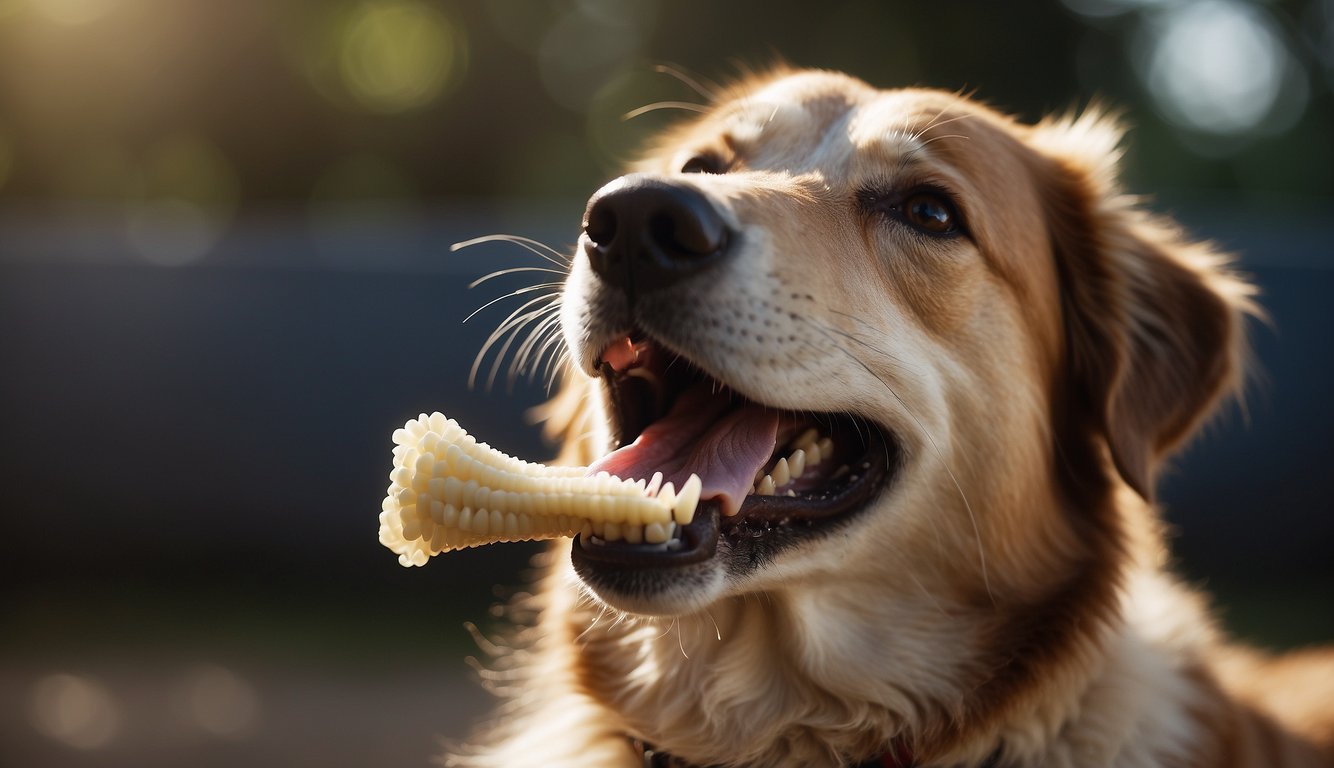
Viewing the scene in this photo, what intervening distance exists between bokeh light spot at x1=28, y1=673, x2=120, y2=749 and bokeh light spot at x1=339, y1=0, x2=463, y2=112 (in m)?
13.5

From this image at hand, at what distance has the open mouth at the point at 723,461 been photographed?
2.01 metres

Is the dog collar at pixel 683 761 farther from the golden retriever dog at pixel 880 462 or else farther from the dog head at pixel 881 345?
the dog head at pixel 881 345

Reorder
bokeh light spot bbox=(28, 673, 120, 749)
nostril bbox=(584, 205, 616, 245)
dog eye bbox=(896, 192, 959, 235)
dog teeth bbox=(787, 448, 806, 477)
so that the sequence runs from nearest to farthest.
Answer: nostril bbox=(584, 205, 616, 245), dog teeth bbox=(787, 448, 806, 477), dog eye bbox=(896, 192, 959, 235), bokeh light spot bbox=(28, 673, 120, 749)

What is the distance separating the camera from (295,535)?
6227 mm

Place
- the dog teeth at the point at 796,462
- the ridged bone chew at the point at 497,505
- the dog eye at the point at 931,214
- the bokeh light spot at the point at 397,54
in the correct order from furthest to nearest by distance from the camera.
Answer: the bokeh light spot at the point at 397,54 → the dog eye at the point at 931,214 → the dog teeth at the point at 796,462 → the ridged bone chew at the point at 497,505

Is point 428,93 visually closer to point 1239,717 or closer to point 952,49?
point 952,49

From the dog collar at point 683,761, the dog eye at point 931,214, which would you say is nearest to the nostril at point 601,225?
the dog eye at point 931,214

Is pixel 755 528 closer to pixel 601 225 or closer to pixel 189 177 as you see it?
pixel 601 225

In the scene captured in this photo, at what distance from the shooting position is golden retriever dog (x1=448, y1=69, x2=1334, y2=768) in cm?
214

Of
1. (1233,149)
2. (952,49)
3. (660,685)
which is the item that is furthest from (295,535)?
(1233,149)

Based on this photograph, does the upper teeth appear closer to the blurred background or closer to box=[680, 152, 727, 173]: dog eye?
box=[680, 152, 727, 173]: dog eye

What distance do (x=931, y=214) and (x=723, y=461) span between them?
90 cm

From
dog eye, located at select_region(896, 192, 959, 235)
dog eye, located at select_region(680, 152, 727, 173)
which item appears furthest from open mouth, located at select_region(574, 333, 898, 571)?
dog eye, located at select_region(680, 152, 727, 173)

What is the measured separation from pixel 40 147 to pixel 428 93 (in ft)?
18.8
